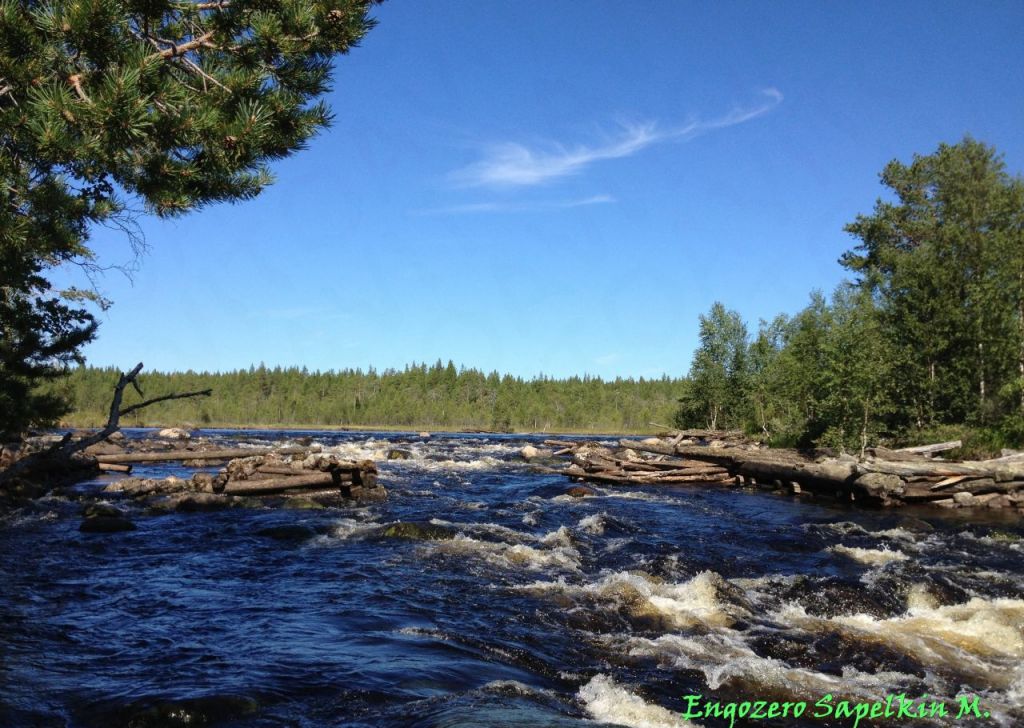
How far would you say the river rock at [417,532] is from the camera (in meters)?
14.7

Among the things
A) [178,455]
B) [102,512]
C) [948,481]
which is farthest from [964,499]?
[178,455]

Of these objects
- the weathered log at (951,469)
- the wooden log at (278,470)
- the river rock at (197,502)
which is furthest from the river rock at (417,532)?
the weathered log at (951,469)

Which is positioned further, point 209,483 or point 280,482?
point 280,482

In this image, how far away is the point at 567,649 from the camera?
7.96 meters

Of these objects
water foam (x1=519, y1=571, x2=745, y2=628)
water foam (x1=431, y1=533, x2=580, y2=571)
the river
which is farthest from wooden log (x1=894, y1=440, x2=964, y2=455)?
water foam (x1=519, y1=571, x2=745, y2=628)

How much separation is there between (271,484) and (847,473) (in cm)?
2184

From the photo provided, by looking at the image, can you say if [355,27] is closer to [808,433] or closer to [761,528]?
[761,528]

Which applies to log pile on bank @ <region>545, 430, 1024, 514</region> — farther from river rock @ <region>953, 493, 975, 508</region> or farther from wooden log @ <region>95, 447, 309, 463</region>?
wooden log @ <region>95, 447, 309, 463</region>

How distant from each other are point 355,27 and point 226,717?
22.9ft

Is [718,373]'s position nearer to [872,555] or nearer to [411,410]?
[872,555]

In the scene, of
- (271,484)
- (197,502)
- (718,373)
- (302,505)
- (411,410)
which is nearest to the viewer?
(197,502)

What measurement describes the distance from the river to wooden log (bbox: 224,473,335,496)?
3.27m

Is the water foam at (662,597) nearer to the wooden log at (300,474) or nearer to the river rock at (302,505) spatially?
the river rock at (302,505)

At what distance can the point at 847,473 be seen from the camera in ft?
78.3
